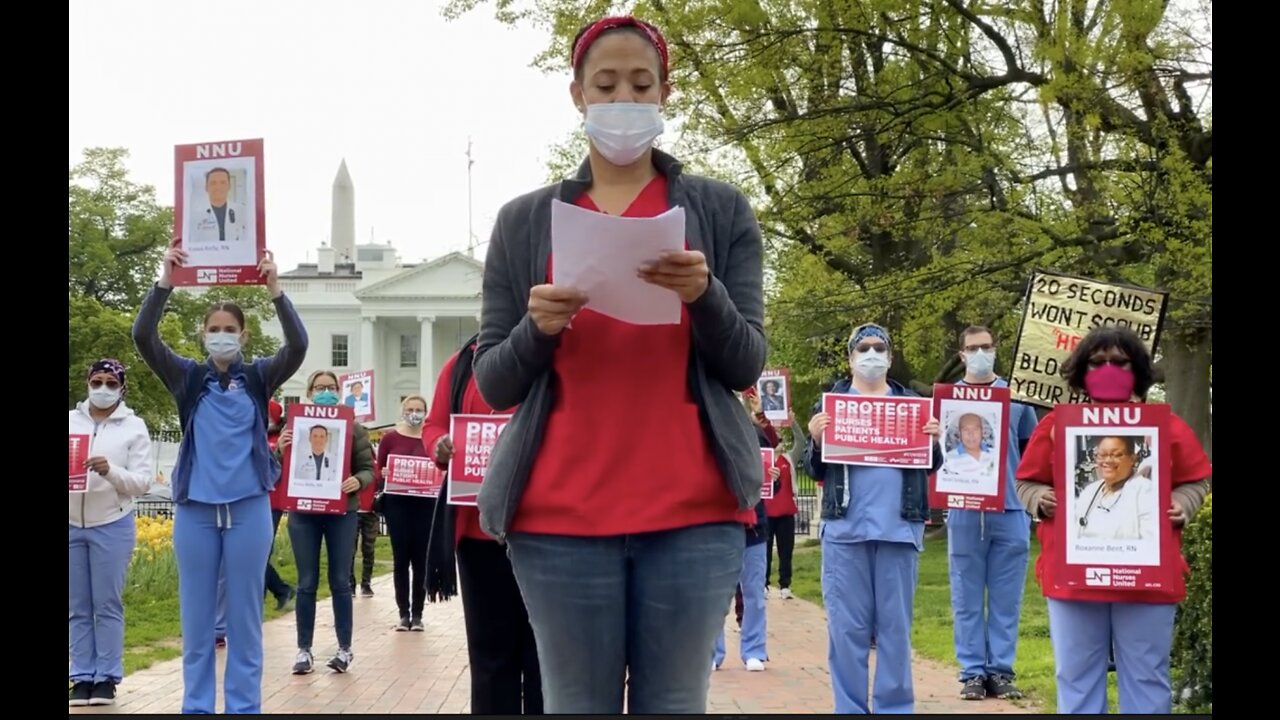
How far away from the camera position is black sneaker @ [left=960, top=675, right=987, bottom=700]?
28.9 feet

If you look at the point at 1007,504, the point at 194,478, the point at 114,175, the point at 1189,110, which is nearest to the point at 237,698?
the point at 194,478

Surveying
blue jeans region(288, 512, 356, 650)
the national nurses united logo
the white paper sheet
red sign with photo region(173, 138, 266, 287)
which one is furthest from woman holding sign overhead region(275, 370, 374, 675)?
the white paper sheet

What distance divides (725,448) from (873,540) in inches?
182

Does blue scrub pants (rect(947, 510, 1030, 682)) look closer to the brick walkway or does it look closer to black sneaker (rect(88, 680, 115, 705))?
the brick walkway

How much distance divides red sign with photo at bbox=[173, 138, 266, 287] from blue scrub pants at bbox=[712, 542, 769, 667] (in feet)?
14.8

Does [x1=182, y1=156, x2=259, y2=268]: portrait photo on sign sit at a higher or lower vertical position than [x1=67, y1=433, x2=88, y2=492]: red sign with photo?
higher

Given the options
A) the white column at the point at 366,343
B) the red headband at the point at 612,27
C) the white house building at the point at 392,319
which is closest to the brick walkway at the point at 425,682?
→ the red headband at the point at 612,27

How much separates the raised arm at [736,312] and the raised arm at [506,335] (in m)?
0.31

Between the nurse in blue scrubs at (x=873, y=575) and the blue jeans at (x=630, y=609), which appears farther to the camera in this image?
the nurse in blue scrubs at (x=873, y=575)

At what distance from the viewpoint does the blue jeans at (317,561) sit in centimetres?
1010

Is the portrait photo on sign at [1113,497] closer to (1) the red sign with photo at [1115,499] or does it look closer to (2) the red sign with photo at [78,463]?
(1) the red sign with photo at [1115,499]

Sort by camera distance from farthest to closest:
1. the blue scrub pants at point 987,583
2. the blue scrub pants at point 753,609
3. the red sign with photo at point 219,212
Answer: the blue scrub pants at point 753,609
the blue scrub pants at point 987,583
the red sign with photo at point 219,212

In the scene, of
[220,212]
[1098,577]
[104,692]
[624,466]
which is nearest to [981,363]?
[1098,577]

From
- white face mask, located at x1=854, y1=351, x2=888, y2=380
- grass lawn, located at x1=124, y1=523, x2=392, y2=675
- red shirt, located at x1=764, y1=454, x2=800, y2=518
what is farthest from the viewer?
red shirt, located at x1=764, y1=454, x2=800, y2=518
